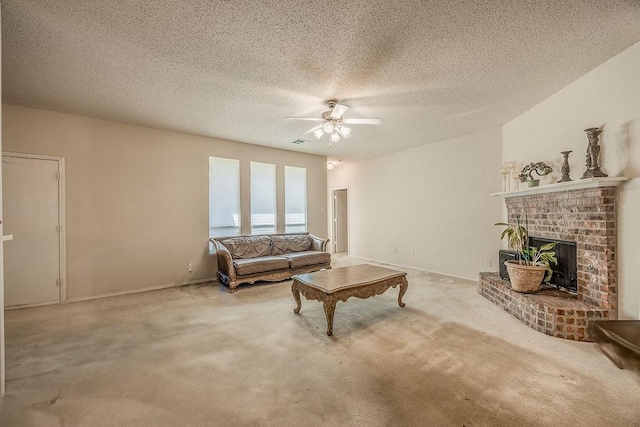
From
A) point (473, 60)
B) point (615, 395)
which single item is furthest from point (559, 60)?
point (615, 395)

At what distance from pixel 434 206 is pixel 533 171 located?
186 centimetres

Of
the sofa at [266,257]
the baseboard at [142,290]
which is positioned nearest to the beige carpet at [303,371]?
the baseboard at [142,290]

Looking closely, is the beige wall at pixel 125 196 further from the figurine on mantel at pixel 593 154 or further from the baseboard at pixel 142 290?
the figurine on mantel at pixel 593 154

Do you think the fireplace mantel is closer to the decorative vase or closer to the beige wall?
the decorative vase

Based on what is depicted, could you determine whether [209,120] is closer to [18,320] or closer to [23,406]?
[18,320]

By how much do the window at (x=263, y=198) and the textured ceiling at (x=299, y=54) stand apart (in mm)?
1808

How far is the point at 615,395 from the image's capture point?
1.80 meters

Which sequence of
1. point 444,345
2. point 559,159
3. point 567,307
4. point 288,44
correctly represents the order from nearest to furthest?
point 288,44 < point 444,345 < point 567,307 < point 559,159

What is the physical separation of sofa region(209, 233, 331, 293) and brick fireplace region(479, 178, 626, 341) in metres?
3.02

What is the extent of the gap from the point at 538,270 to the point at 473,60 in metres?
2.36

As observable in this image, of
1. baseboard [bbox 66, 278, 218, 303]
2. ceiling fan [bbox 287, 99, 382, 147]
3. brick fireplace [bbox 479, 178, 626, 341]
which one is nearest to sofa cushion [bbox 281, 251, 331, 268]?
baseboard [bbox 66, 278, 218, 303]

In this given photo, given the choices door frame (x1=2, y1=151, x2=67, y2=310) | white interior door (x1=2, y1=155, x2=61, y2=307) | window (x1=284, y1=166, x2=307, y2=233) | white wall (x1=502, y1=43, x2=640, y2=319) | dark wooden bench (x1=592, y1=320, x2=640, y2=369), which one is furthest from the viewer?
window (x1=284, y1=166, x2=307, y2=233)

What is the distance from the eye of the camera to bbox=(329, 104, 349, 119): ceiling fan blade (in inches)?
124

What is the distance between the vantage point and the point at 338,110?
321cm
